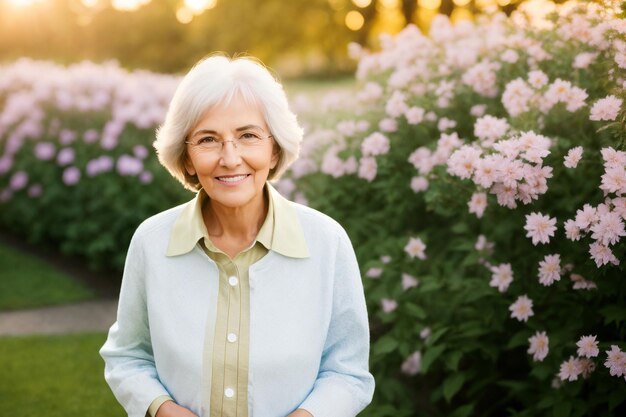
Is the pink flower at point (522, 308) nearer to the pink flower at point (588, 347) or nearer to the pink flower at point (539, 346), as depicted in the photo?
the pink flower at point (539, 346)

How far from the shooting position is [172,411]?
2.15 meters

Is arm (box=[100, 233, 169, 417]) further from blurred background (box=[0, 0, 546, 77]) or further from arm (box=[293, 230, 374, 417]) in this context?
blurred background (box=[0, 0, 546, 77])

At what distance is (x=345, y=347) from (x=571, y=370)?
1.18m

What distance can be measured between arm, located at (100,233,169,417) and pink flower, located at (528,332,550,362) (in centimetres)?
168

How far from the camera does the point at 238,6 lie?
2511 centimetres

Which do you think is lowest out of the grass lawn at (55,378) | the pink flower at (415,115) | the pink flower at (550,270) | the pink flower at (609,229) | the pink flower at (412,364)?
the grass lawn at (55,378)

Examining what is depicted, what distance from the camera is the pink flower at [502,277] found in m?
3.23

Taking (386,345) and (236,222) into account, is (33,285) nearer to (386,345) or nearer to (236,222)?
(386,345)

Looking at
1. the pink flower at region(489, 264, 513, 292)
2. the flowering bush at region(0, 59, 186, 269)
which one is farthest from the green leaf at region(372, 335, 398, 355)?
the flowering bush at region(0, 59, 186, 269)

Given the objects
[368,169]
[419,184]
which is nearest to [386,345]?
[419,184]

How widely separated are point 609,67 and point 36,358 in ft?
12.8

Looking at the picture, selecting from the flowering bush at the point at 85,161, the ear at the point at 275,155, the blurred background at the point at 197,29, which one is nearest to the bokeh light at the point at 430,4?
the blurred background at the point at 197,29

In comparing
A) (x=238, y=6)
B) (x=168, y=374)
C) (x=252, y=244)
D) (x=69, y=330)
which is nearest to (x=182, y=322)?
(x=168, y=374)

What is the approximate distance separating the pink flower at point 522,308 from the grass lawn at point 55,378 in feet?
7.33
